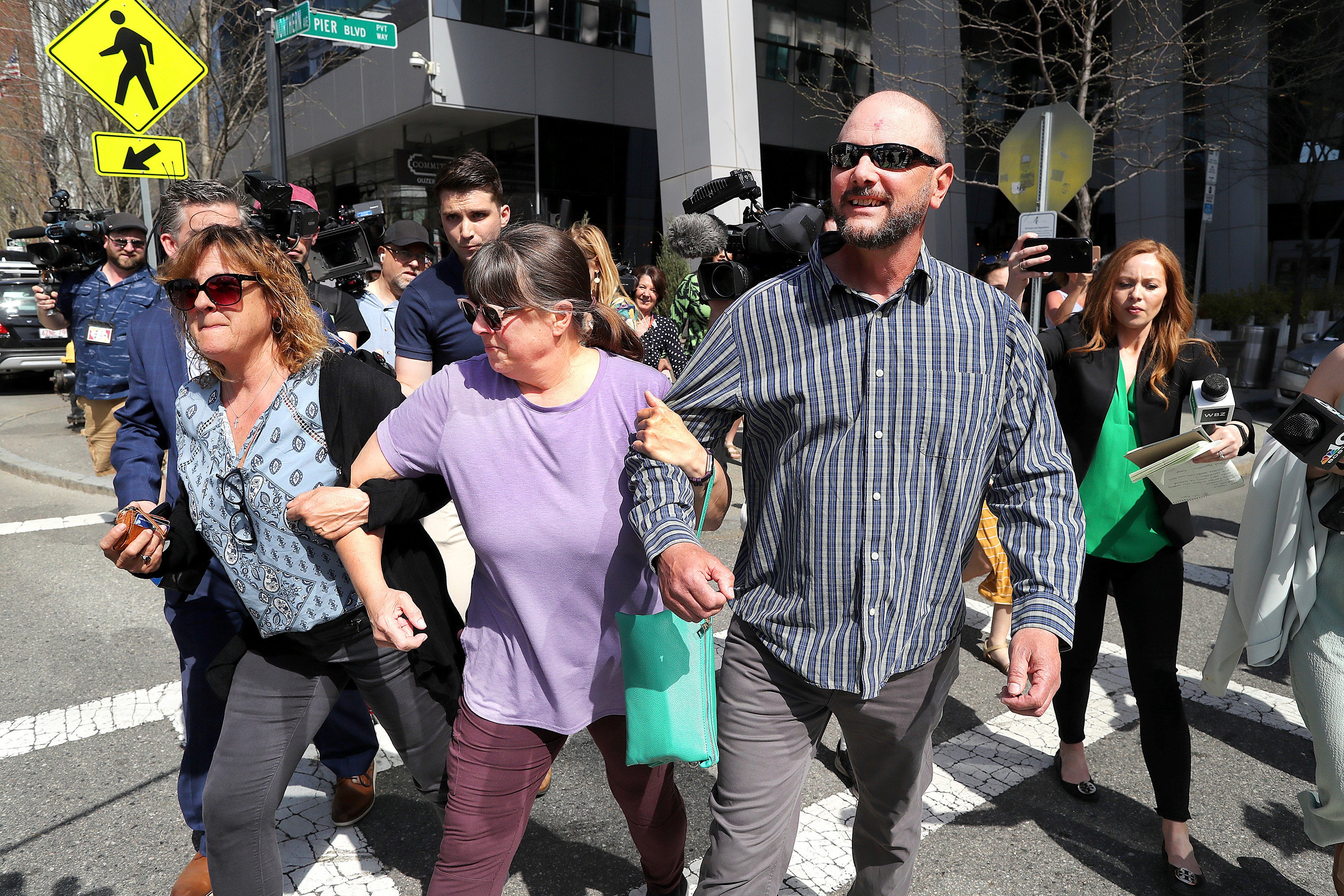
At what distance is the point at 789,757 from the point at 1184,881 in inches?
64.2

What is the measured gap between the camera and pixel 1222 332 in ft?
53.1

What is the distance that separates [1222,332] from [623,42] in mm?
14290

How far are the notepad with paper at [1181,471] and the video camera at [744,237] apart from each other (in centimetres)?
132

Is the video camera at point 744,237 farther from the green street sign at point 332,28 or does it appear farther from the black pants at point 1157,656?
the green street sign at point 332,28

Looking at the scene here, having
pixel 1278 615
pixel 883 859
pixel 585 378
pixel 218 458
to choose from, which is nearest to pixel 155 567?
pixel 218 458

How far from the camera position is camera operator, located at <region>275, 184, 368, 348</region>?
14.6ft

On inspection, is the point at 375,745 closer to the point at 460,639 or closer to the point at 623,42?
the point at 460,639

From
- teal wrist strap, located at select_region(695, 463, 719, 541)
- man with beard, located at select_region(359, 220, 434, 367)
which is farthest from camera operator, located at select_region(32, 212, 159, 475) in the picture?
teal wrist strap, located at select_region(695, 463, 719, 541)

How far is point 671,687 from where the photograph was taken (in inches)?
81.7

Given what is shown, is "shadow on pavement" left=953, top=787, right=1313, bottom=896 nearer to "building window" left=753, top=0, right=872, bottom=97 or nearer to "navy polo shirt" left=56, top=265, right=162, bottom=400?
"navy polo shirt" left=56, top=265, right=162, bottom=400

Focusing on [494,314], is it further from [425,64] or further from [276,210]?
[425,64]

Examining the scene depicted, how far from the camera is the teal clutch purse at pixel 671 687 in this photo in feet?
6.82

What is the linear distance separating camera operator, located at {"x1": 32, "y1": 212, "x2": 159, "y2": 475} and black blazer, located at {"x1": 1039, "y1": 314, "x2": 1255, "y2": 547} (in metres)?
5.56

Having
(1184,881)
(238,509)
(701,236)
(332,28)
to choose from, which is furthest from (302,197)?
(332,28)
